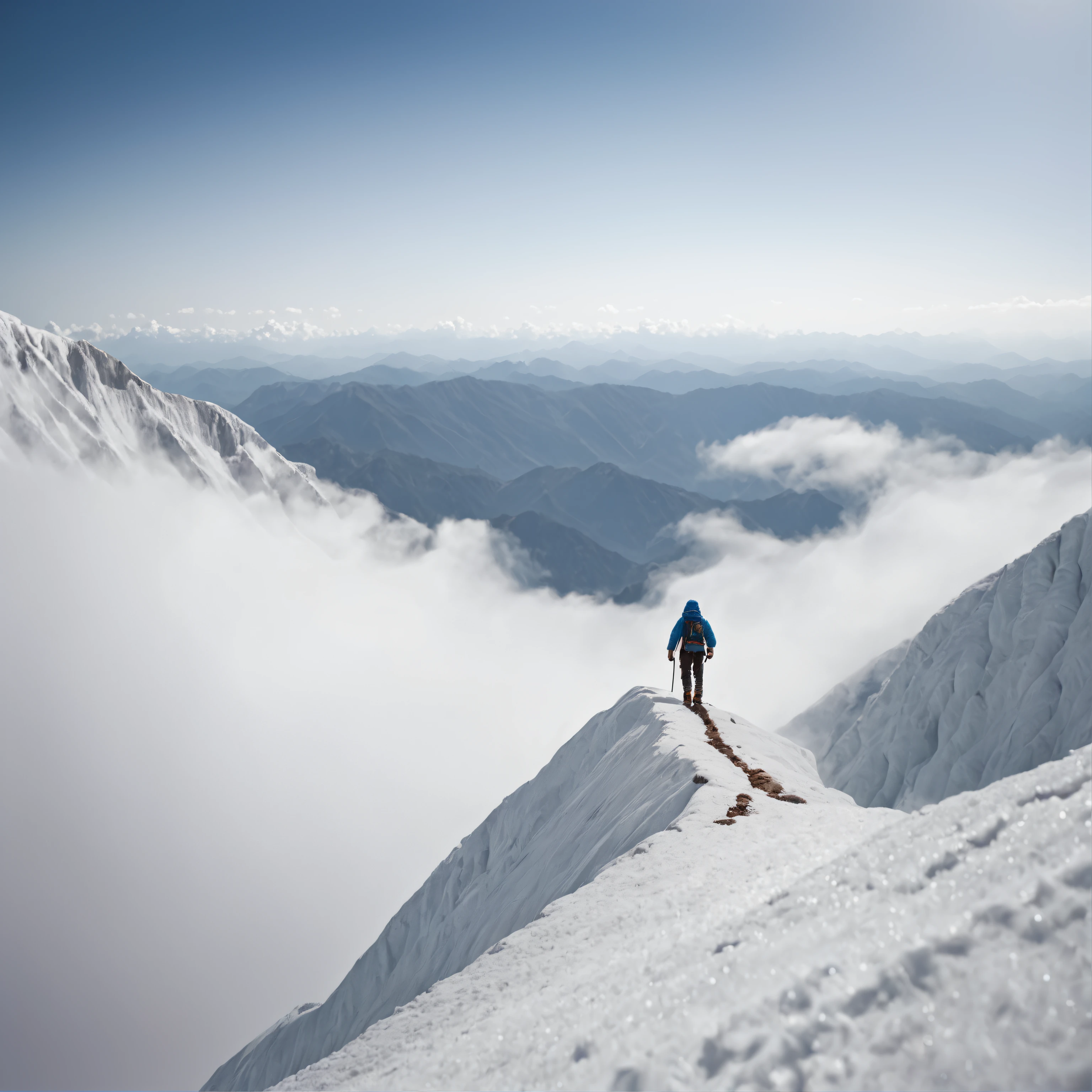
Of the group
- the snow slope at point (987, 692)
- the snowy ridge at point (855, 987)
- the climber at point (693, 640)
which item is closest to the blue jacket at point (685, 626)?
the climber at point (693, 640)

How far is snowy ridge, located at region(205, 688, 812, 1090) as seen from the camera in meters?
16.4

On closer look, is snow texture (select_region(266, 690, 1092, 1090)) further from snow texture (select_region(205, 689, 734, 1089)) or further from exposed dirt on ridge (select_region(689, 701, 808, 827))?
snow texture (select_region(205, 689, 734, 1089))

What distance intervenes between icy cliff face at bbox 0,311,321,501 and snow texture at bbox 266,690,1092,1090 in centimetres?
15662

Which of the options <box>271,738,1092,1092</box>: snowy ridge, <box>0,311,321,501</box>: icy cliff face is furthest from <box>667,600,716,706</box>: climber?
<box>0,311,321,501</box>: icy cliff face

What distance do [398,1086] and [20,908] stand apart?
123136 mm

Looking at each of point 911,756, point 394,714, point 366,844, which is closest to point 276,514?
point 394,714

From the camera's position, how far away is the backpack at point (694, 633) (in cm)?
2089

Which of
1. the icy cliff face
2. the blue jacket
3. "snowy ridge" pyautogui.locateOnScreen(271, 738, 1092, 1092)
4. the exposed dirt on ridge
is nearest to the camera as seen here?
"snowy ridge" pyautogui.locateOnScreen(271, 738, 1092, 1092)

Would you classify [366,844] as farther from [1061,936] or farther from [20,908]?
[1061,936]

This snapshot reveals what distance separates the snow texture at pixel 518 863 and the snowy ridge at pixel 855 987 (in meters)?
7.90

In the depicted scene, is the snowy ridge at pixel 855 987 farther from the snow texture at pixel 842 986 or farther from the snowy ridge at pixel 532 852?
the snowy ridge at pixel 532 852

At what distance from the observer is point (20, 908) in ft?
297

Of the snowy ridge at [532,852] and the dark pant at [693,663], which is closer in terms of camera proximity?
the snowy ridge at [532,852]

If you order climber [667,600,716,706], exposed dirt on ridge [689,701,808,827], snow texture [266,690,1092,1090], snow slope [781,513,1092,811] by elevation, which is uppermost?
snow texture [266,690,1092,1090]
